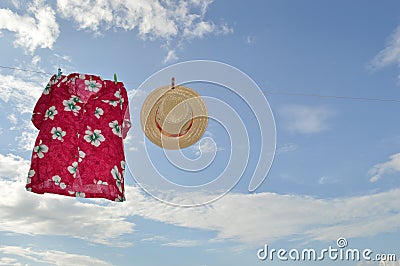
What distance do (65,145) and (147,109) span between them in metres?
0.95

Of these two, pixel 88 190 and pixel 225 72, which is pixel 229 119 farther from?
pixel 88 190

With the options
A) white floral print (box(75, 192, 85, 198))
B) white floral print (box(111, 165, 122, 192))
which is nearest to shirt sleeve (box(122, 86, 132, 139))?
white floral print (box(111, 165, 122, 192))

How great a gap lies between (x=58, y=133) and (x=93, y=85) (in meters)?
0.70

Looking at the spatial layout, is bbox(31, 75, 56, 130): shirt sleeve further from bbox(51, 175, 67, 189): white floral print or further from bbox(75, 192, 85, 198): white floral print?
bbox(75, 192, 85, 198): white floral print

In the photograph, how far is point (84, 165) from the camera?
4.71m

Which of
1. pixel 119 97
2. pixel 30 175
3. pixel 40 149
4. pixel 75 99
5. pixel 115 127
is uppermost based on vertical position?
pixel 119 97

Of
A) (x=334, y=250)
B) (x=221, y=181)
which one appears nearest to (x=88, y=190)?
(x=221, y=181)

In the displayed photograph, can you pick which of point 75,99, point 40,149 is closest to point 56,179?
point 40,149

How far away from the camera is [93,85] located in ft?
16.8

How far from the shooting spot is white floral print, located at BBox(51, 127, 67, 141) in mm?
4699

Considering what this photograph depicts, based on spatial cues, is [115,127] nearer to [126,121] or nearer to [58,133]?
[126,121]

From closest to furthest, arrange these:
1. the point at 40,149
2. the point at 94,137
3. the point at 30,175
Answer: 1. the point at 30,175
2. the point at 40,149
3. the point at 94,137

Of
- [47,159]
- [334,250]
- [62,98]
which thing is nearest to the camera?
[47,159]

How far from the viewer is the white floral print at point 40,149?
459 cm
